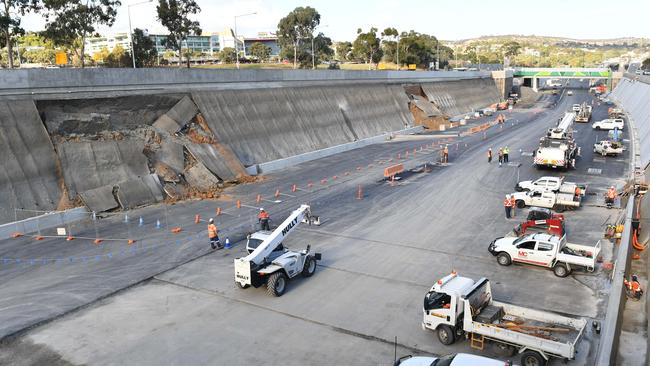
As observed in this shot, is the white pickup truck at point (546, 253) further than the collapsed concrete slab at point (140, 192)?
No

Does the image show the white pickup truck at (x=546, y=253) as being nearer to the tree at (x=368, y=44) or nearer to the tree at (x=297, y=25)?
the tree at (x=297, y=25)

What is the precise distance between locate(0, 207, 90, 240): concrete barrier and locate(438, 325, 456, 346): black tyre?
2194 centimetres

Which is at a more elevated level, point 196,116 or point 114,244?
point 196,116

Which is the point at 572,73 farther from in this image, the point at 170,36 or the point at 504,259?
the point at 504,259

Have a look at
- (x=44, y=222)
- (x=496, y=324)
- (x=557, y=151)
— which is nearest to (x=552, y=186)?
(x=557, y=151)

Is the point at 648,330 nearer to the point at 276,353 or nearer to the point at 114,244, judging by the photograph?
the point at 276,353

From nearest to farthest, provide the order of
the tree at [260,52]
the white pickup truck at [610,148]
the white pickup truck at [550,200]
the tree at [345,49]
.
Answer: the white pickup truck at [550,200], the white pickup truck at [610,148], the tree at [260,52], the tree at [345,49]

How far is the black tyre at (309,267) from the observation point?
64.3 ft

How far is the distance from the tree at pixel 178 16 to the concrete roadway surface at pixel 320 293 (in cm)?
3527

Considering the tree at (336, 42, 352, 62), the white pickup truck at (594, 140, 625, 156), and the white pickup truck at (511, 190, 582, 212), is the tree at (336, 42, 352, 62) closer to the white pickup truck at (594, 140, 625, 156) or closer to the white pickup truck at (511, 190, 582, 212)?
the white pickup truck at (594, 140, 625, 156)

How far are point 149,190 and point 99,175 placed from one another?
308cm

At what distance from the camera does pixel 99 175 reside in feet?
100

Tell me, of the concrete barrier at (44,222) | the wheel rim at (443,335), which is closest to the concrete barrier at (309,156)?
the concrete barrier at (44,222)

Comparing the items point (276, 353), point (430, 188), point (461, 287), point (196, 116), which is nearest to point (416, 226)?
point (430, 188)
